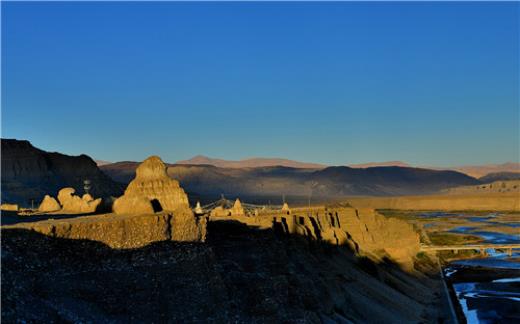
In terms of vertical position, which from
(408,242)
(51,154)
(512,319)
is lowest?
(512,319)

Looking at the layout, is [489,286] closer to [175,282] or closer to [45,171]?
[175,282]

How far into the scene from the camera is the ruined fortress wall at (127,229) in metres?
21.4

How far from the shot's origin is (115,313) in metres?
21.2

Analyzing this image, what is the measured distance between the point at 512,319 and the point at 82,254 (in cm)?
3990

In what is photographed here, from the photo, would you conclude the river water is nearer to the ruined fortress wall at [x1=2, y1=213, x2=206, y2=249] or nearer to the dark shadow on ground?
the dark shadow on ground

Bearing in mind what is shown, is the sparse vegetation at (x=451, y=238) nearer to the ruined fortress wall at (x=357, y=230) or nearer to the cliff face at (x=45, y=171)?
the ruined fortress wall at (x=357, y=230)

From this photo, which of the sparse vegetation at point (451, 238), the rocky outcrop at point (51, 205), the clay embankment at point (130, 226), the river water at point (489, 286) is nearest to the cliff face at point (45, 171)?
the rocky outcrop at point (51, 205)

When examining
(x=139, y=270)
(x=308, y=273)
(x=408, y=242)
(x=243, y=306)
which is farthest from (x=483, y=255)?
(x=139, y=270)

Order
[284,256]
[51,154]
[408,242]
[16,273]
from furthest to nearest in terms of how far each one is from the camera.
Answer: [51,154] → [408,242] → [284,256] → [16,273]

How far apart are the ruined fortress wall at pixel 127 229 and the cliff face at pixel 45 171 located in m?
66.2

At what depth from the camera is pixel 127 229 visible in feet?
76.6

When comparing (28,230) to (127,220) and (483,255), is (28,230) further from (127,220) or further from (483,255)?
(483,255)

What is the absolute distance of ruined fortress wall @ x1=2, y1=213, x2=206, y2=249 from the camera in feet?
70.2

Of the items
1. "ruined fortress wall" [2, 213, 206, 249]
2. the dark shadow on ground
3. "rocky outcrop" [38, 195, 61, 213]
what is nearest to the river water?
the dark shadow on ground
